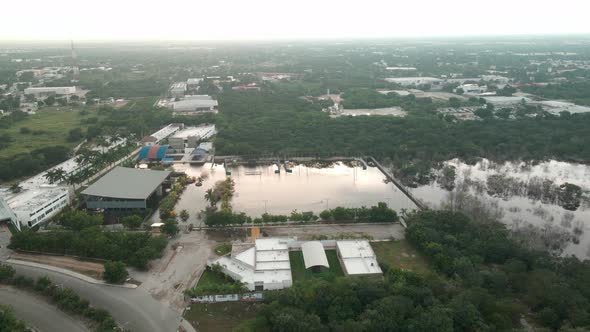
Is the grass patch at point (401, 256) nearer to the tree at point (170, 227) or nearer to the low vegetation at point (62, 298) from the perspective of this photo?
the tree at point (170, 227)

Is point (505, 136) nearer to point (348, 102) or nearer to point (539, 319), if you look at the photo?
point (348, 102)

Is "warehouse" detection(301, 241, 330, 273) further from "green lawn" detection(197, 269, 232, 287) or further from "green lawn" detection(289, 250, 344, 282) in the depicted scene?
"green lawn" detection(197, 269, 232, 287)

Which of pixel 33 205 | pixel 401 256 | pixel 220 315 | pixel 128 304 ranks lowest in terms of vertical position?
pixel 220 315

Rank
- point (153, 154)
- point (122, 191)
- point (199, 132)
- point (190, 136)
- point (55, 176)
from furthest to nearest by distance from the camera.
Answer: point (199, 132)
point (190, 136)
point (153, 154)
point (55, 176)
point (122, 191)

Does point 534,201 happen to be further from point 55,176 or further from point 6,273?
point 55,176

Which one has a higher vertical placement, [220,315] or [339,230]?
[339,230]

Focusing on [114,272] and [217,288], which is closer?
[217,288]

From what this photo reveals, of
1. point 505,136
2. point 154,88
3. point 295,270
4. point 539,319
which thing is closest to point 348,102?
point 505,136

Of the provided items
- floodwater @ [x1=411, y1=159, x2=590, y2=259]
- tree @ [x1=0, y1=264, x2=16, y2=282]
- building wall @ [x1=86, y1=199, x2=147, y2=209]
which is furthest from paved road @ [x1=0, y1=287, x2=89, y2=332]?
floodwater @ [x1=411, y1=159, x2=590, y2=259]

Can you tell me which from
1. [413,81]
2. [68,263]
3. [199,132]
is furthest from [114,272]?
[413,81]
